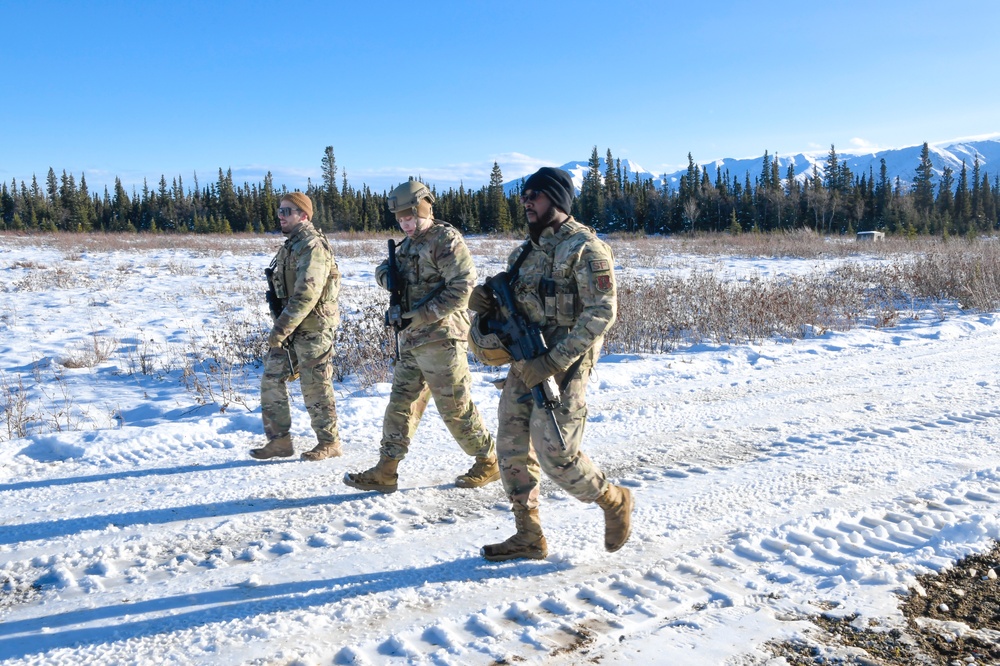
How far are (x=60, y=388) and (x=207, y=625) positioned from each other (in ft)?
21.4

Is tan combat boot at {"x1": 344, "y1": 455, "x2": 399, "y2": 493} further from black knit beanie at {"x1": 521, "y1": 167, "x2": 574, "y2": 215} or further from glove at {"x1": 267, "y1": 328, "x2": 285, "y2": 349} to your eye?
black knit beanie at {"x1": 521, "y1": 167, "x2": 574, "y2": 215}

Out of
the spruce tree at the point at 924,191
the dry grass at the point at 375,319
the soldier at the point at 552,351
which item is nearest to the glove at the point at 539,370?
the soldier at the point at 552,351

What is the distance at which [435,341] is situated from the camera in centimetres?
457

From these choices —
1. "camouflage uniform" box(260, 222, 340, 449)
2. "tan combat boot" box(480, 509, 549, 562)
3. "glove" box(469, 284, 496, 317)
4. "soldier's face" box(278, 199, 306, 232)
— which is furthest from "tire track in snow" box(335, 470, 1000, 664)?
"soldier's face" box(278, 199, 306, 232)

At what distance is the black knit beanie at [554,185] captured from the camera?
342 cm

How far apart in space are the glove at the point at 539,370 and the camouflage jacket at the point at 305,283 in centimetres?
245

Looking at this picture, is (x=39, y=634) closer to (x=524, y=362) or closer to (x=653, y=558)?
(x=524, y=362)

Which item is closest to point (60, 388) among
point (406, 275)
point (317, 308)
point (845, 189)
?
point (317, 308)

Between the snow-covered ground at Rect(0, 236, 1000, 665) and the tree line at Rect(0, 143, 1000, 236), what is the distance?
178 feet

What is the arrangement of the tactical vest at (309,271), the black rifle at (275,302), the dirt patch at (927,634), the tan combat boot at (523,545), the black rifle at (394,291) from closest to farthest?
the dirt patch at (927,634) → the tan combat boot at (523,545) → the black rifle at (394,291) → the tactical vest at (309,271) → the black rifle at (275,302)

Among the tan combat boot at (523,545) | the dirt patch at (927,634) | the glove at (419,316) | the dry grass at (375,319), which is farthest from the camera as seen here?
the dry grass at (375,319)

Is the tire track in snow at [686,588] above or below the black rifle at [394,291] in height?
below

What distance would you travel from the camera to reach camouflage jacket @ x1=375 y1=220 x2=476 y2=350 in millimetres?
4453

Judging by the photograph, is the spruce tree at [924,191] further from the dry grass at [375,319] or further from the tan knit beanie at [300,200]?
the tan knit beanie at [300,200]
